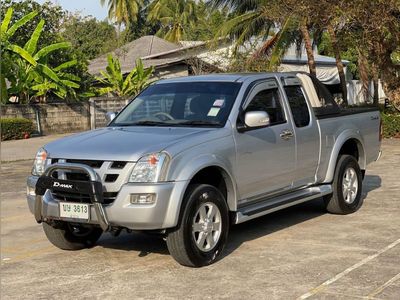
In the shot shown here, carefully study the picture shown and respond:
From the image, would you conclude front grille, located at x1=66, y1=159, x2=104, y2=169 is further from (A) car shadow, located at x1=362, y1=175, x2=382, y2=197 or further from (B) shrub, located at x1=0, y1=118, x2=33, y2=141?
(B) shrub, located at x1=0, y1=118, x2=33, y2=141

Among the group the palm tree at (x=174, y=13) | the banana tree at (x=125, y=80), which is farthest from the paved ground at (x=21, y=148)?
the palm tree at (x=174, y=13)

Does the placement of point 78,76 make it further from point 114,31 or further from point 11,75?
point 114,31

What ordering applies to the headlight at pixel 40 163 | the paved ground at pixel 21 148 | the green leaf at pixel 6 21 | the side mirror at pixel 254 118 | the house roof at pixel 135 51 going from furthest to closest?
the house roof at pixel 135 51 < the green leaf at pixel 6 21 < the paved ground at pixel 21 148 < the side mirror at pixel 254 118 < the headlight at pixel 40 163

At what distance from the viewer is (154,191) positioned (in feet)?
18.4

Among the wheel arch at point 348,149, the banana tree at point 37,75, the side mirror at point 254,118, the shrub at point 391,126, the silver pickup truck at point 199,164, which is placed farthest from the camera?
the banana tree at point 37,75

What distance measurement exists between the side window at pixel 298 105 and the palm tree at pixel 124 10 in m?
51.4

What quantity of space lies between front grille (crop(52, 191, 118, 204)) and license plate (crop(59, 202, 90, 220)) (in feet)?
0.17

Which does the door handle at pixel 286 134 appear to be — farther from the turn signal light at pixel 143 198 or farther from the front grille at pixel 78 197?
the front grille at pixel 78 197

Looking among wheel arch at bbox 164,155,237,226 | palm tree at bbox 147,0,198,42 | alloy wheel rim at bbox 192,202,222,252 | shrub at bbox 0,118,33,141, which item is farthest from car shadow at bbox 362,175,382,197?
palm tree at bbox 147,0,198,42

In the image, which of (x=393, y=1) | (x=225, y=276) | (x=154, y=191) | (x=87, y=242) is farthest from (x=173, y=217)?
(x=393, y=1)

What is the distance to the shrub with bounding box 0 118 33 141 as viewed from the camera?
2212 cm

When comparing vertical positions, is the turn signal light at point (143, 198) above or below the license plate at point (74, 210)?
above

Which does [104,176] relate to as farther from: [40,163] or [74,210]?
[40,163]

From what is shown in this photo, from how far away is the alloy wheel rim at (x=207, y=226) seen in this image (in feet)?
19.7
